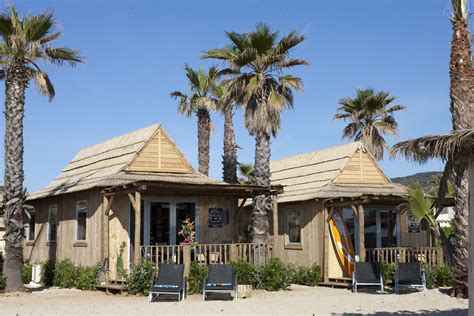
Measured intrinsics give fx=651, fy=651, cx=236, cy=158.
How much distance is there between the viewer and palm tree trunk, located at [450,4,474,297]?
628 inches

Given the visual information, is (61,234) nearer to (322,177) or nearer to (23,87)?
(23,87)

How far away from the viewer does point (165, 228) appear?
20.6 metres

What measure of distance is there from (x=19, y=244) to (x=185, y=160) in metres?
5.83

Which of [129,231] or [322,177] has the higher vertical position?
[322,177]

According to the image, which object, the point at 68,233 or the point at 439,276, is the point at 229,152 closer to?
the point at 68,233

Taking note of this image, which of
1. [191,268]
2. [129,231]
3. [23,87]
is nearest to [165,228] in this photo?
[129,231]

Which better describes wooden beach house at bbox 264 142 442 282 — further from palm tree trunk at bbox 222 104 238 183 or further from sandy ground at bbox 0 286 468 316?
palm tree trunk at bbox 222 104 238 183

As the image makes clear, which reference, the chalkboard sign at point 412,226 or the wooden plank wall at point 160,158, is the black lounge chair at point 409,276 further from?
the wooden plank wall at point 160,158

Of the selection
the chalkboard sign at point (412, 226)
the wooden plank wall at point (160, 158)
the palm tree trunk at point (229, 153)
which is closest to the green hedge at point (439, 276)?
the chalkboard sign at point (412, 226)

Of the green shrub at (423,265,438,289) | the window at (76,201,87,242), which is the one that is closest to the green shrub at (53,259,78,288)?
the window at (76,201,87,242)

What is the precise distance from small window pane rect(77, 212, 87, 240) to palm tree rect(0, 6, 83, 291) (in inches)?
104

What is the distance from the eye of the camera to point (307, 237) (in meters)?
22.7

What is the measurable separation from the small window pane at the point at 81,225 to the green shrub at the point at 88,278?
1.54 metres

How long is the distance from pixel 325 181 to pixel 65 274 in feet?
30.5
